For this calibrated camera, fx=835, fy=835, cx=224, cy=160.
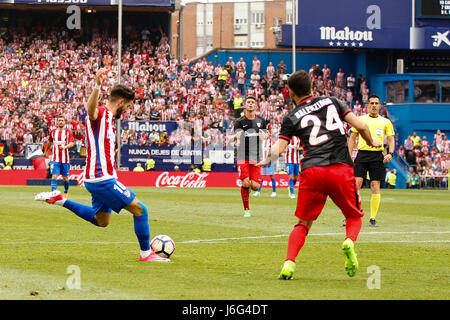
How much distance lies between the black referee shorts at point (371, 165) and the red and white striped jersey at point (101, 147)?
23.8ft

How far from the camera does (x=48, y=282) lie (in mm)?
8148

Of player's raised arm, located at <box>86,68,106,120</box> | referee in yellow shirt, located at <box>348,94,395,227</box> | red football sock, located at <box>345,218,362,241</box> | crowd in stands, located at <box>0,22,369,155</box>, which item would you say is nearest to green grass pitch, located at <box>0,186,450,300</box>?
red football sock, located at <box>345,218,362,241</box>

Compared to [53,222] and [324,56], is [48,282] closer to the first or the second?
[53,222]

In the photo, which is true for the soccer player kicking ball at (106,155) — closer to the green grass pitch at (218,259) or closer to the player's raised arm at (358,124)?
the green grass pitch at (218,259)

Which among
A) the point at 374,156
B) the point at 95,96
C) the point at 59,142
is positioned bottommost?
the point at 374,156

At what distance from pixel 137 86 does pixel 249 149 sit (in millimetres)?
28748

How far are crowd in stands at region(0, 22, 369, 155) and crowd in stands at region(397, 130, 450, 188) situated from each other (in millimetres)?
3574

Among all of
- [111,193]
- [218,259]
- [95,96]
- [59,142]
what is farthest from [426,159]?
[95,96]

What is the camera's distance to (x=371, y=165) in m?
16.0

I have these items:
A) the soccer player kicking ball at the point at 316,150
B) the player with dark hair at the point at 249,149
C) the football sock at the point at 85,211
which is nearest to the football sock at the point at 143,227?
the football sock at the point at 85,211

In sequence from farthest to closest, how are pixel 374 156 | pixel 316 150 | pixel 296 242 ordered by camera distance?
pixel 374 156 → pixel 316 150 → pixel 296 242

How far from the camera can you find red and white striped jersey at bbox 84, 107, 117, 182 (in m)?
9.74

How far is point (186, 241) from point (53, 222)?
437cm

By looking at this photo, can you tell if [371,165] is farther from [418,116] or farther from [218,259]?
[418,116]
